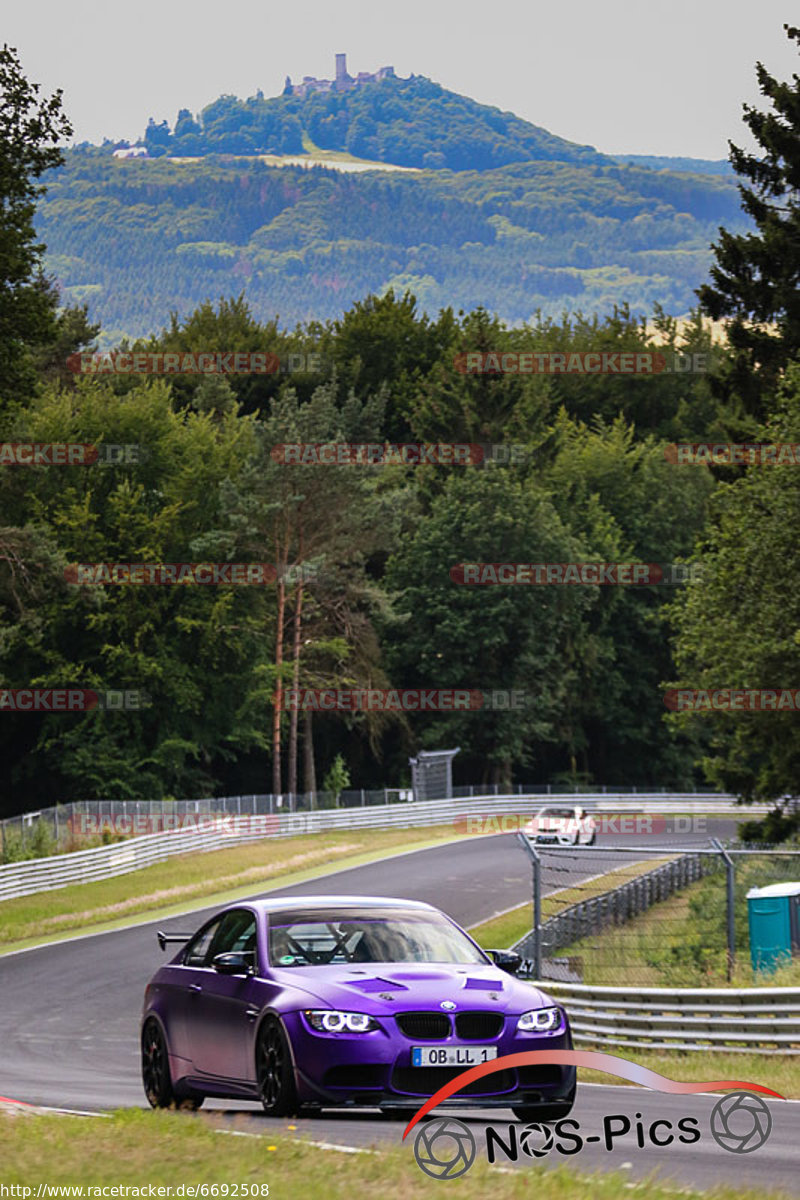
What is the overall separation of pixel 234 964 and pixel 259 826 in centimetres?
4746

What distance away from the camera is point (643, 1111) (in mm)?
12102

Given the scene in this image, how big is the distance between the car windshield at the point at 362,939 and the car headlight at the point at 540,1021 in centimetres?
88

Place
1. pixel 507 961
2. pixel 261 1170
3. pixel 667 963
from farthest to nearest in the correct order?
1. pixel 667 963
2. pixel 507 961
3. pixel 261 1170

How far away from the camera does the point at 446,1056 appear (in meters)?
9.84

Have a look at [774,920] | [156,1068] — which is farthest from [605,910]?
[156,1068]

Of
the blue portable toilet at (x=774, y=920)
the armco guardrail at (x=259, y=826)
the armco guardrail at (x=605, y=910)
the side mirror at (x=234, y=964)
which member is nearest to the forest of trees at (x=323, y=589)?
the armco guardrail at (x=259, y=826)

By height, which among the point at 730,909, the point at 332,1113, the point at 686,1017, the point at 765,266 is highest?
the point at 765,266

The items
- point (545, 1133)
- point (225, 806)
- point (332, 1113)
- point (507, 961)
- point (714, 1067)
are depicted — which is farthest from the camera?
point (225, 806)

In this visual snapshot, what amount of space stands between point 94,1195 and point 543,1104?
3357 mm

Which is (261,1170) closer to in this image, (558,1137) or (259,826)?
(558,1137)

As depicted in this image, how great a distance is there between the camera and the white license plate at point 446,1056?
980cm

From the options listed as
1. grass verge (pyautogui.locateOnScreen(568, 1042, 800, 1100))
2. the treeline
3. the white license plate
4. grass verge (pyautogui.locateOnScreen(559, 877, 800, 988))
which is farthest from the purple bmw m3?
the treeline

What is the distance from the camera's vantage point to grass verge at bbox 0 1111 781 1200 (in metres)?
7.52

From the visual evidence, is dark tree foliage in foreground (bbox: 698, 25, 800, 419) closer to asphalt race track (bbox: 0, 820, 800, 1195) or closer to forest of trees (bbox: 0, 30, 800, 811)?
asphalt race track (bbox: 0, 820, 800, 1195)
